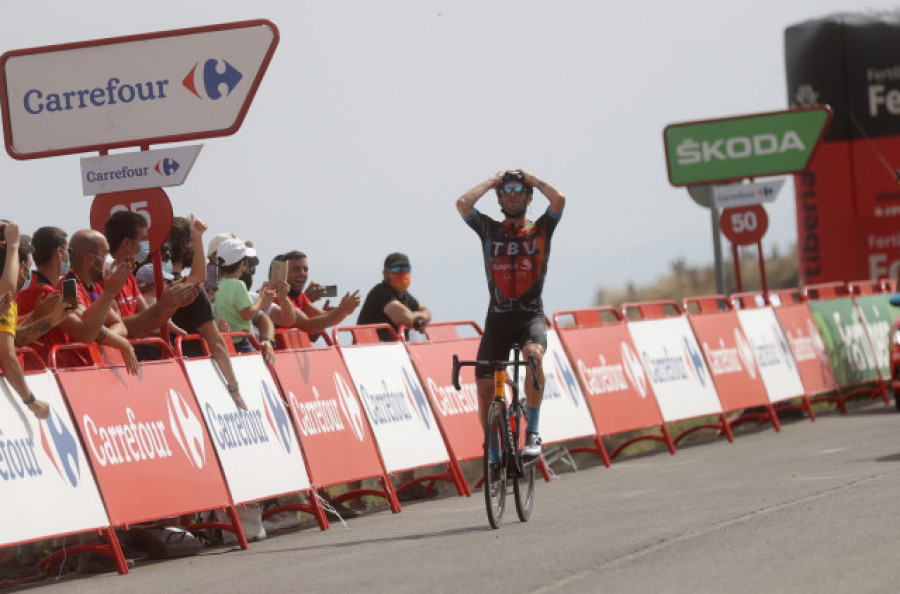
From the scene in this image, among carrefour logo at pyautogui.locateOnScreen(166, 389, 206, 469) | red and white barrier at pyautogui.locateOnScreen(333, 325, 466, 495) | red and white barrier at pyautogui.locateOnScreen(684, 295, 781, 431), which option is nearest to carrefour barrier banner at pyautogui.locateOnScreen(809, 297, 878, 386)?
red and white barrier at pyautogui.locateOnScreen(684, 295, 781, 431)

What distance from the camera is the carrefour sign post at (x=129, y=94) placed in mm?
13695

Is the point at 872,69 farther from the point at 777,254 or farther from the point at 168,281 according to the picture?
the point at 777,254

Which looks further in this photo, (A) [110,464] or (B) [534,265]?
(B) [534,265]

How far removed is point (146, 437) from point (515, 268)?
266 centimetres

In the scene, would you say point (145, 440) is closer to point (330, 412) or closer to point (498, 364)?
point (498, 364)

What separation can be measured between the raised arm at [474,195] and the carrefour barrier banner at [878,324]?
13836mm

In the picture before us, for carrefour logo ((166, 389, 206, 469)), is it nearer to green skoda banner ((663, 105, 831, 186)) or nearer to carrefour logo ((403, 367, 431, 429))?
carrefour logo ((403, 367, 431, 429))

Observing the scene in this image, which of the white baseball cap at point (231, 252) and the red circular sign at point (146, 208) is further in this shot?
the white baseball cap at point (231, 252)

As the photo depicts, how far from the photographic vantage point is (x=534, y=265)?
41.6 feet

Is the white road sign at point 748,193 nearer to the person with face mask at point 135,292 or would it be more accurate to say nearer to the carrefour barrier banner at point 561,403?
the carrefour barrier banner at point 561,403

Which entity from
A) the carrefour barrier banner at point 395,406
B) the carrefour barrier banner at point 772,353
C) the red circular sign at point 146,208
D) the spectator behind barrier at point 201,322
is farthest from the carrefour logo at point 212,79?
the carrefour barrier banner at point 772,353

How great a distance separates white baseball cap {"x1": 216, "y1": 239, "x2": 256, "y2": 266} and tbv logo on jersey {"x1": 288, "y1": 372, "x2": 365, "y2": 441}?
1.13 metres

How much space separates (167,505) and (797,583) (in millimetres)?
4706

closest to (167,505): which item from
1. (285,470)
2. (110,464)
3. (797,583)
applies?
(110,464)
